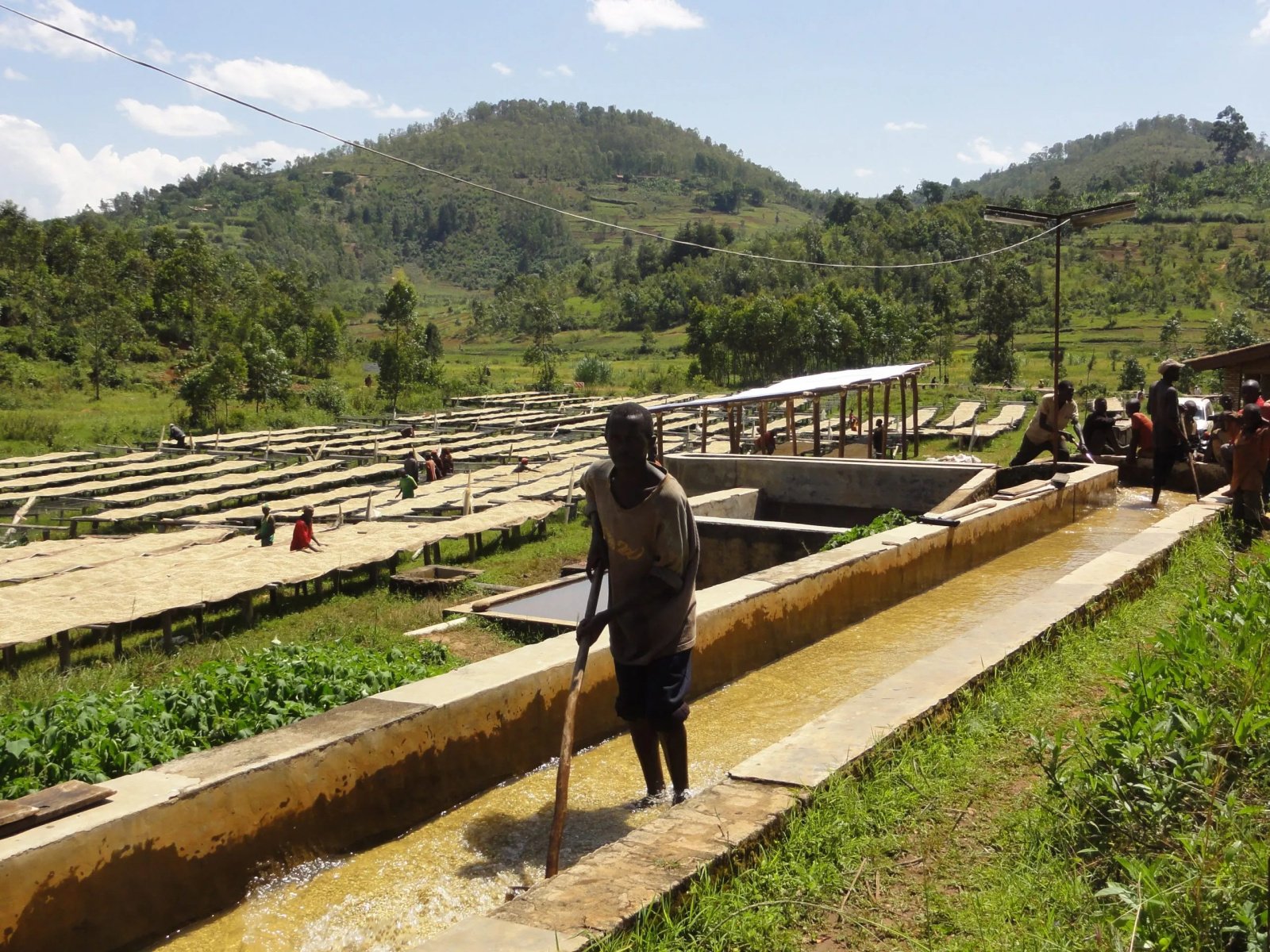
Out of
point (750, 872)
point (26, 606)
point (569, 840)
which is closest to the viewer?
point (750, 872)

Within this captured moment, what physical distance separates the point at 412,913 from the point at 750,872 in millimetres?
1205

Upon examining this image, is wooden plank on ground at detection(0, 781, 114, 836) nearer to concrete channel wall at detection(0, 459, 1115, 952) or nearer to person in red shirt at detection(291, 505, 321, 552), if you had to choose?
concrete channel wall at detection(0, 459, 1115, 952)

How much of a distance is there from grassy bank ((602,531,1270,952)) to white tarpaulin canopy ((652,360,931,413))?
1134 centimetres

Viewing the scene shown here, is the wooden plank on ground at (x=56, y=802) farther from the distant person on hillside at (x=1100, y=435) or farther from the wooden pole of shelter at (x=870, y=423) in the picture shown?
the wooden pole of shelter at (x=870, y=423)

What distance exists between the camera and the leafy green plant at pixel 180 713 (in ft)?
14.1

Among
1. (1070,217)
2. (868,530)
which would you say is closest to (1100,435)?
(1070,217)

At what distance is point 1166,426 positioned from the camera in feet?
36.1

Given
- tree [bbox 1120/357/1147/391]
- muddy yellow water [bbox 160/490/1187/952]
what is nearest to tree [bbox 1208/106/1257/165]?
tree [bbox 1120/357/1147/391]

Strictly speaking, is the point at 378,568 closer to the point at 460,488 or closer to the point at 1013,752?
the point at 460,488

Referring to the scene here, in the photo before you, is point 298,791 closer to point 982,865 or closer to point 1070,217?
point 982,865

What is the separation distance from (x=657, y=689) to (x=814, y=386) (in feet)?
45.3

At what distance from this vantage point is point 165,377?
48000 millimetres

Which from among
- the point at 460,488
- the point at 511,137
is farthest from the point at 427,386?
the point at 511,137

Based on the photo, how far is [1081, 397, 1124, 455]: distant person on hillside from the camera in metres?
14.0
